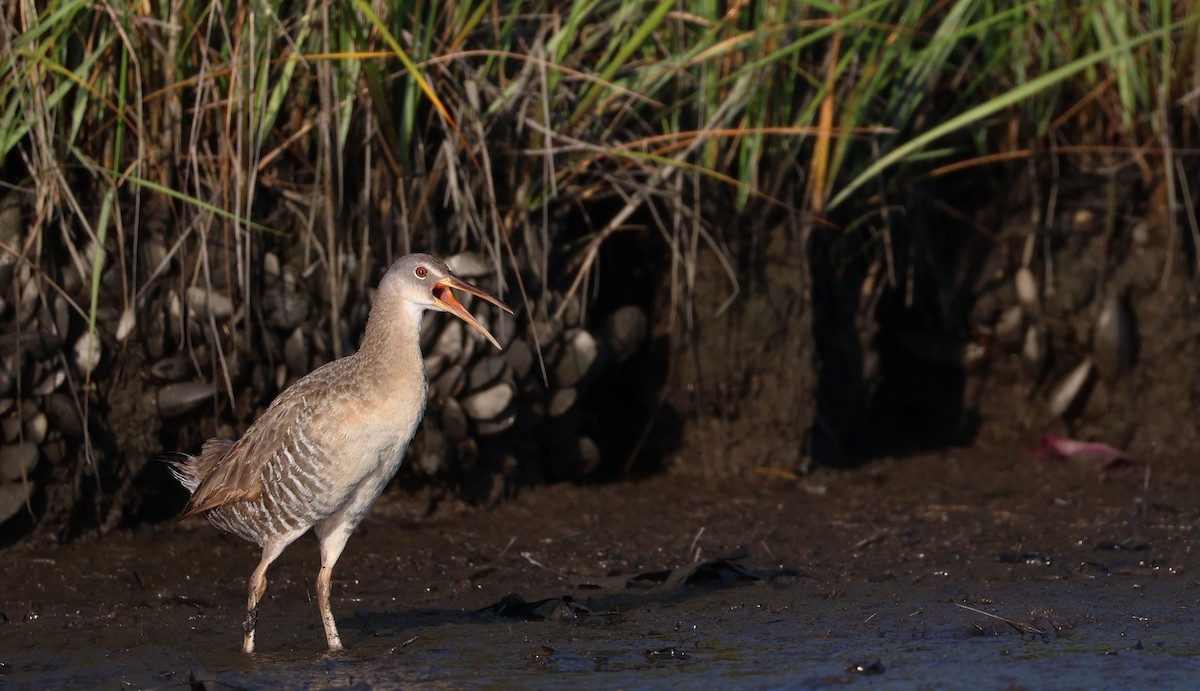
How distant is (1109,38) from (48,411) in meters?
4.41

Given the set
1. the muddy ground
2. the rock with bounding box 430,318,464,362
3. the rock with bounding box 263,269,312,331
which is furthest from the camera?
the rock with bounding box 430,318,464,362

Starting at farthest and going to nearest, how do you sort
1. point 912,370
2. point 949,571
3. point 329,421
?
point 912,370, point 949,571, point 329,421

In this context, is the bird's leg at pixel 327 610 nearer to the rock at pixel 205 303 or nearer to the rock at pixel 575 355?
the rock at pixel 205 303

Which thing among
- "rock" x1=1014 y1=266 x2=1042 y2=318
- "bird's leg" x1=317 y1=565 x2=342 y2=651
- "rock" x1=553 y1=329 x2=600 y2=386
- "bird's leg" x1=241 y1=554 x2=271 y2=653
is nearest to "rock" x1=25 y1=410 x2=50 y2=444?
"bird's leg" x1=241 y1=554 x2=271 y2=653

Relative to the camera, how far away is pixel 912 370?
24.1ft

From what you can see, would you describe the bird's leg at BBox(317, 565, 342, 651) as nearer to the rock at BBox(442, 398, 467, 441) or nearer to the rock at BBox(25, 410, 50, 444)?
the rock at BBox(442, 398, 467, 441)

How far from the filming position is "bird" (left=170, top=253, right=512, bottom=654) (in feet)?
15.0

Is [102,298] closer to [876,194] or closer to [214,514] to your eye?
[214,514]

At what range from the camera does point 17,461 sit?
17.1ft

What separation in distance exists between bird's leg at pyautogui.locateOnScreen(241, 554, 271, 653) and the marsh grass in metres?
0.83

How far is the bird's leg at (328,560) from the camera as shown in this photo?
4.62 m

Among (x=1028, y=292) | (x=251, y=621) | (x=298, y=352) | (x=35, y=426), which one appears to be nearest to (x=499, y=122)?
(x=298, y=352)

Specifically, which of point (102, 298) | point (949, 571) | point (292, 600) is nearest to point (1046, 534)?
point (949, 571)

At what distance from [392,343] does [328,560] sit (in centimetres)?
73
